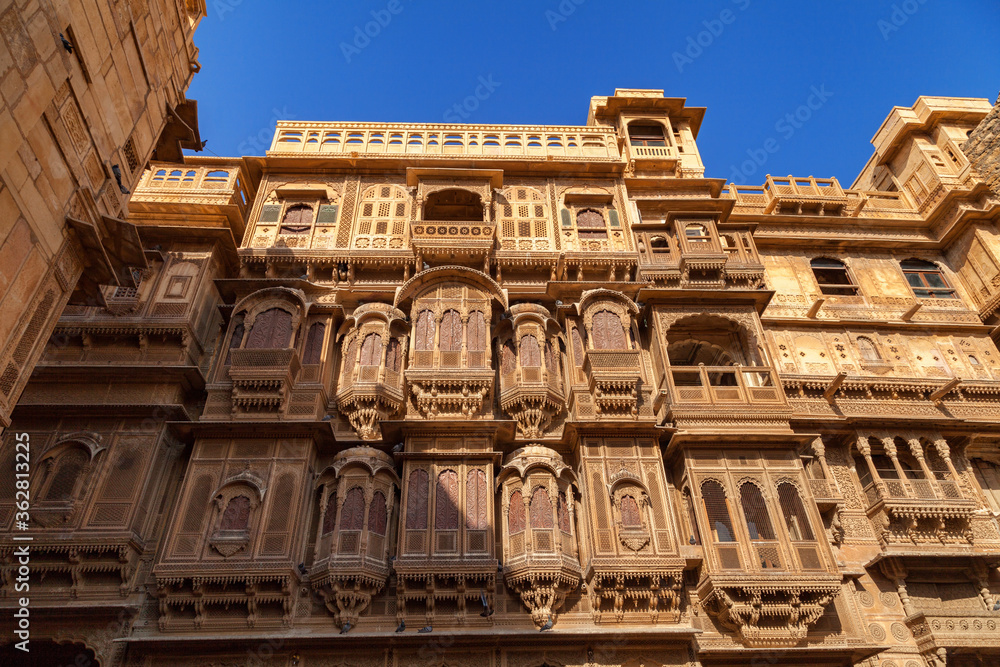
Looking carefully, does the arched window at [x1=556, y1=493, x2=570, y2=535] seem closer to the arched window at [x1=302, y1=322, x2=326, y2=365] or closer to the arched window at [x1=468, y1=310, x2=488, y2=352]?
the arched window at [x1=468, y1=310, x2=488, y2=352]

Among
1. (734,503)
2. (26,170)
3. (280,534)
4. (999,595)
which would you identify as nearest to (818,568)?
(734,503)

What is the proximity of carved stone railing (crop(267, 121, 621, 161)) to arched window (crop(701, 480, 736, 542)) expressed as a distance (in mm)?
10627

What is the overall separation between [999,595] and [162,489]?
1812cm

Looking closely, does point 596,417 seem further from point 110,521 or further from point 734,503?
point 110,521

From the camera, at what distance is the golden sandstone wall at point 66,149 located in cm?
870

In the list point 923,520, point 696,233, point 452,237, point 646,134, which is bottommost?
point 923,520

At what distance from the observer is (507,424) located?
1459 cm

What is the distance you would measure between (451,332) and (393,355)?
150 centimetres

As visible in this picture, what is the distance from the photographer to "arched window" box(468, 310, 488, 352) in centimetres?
1594

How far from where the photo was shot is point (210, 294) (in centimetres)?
1702

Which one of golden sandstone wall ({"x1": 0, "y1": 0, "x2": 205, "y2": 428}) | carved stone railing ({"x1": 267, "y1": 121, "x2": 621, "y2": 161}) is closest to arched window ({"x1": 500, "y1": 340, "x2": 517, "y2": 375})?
carved stone railing ({"x1": 267, "y1": 121, "x2": 621, "y2": 161})

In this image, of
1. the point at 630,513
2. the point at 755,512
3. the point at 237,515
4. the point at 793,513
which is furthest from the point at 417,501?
the point at 793,513

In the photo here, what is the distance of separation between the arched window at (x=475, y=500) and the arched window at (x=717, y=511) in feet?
15.2

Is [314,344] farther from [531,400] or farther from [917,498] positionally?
[917,498]
